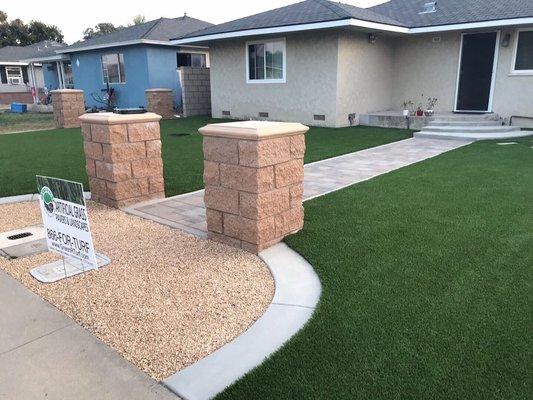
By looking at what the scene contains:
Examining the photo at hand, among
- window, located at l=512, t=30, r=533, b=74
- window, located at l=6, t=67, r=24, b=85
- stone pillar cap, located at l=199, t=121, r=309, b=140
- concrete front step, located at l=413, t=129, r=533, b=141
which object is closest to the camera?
stone pillar cap, located at l=199, t=121, r=309, b=140

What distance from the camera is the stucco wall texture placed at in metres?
13.1

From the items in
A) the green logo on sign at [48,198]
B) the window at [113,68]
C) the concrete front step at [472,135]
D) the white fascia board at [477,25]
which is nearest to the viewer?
the green logo on sign at [48,198]

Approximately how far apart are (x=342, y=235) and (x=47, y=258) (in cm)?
287

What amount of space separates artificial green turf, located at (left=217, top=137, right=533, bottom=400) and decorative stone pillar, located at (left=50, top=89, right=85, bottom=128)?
1295 centimetres

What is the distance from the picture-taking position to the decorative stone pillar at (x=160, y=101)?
17344 millimetres

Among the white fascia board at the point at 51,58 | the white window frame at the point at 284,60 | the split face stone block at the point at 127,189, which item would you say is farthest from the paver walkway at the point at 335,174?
the white fascia board at the point at 51,58

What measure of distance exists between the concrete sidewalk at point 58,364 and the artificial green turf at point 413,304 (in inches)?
23.9

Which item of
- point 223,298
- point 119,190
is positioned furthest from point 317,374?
point 119,190

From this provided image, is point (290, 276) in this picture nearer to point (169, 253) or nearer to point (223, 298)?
point (223, 298)

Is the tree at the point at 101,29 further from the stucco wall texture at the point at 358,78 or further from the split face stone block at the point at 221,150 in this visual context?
the split face stone block at the point at 221,150

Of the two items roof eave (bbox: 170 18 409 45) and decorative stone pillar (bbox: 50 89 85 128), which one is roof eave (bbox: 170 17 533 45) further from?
decorative stone pillar (bbox: 50 89 85 128)

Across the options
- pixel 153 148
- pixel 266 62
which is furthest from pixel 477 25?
pixel 153 148

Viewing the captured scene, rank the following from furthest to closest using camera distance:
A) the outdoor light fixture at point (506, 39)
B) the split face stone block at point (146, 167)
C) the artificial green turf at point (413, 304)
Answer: the outdoor light fixture at point (506, 39) → the split face stone block at point (146, 167) → the artificial green turf at point (413, 304)

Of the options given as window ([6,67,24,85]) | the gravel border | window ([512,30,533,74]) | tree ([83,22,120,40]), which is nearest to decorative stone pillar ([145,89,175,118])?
window ([512,30,533,74])
